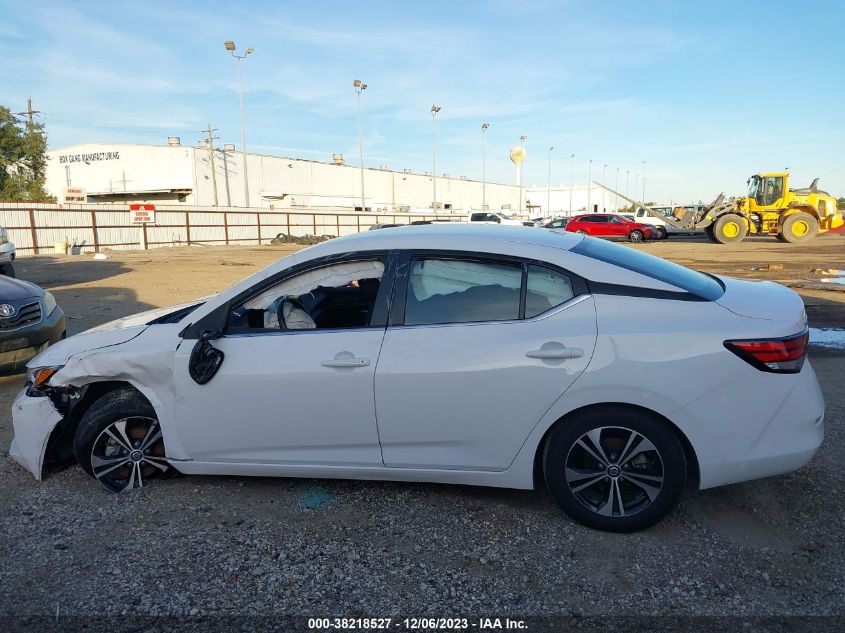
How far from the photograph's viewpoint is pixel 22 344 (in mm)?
5500

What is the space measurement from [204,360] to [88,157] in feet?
234

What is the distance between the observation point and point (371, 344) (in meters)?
3.11

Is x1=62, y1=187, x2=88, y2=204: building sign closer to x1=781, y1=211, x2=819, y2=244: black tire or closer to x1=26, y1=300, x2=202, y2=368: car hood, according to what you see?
x1=781, y1=211, x2=819, y2=244: black tire

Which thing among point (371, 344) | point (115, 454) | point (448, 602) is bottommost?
point (448, 602)

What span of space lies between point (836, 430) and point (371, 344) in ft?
11.4

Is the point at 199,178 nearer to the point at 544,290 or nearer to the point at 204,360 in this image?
the point at 204,360

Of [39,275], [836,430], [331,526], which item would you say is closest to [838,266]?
[836,430]

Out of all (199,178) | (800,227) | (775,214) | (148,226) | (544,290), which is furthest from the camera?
(199,178)

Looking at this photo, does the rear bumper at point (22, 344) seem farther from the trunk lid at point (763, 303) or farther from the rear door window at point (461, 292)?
the trunk lid at point (763, 303)

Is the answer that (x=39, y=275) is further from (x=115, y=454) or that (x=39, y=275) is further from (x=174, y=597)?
(x=174, y=597)

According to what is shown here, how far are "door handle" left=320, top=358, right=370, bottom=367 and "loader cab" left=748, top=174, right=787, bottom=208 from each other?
102 ft

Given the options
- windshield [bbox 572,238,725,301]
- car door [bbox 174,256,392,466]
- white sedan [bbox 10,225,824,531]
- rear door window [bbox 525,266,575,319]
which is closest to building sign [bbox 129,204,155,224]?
white sedan [bbox 10,225,824,531]

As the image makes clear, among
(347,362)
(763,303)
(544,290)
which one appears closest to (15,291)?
(347,362)

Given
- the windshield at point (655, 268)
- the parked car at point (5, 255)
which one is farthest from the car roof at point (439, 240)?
the parked car at point (5, 255)
